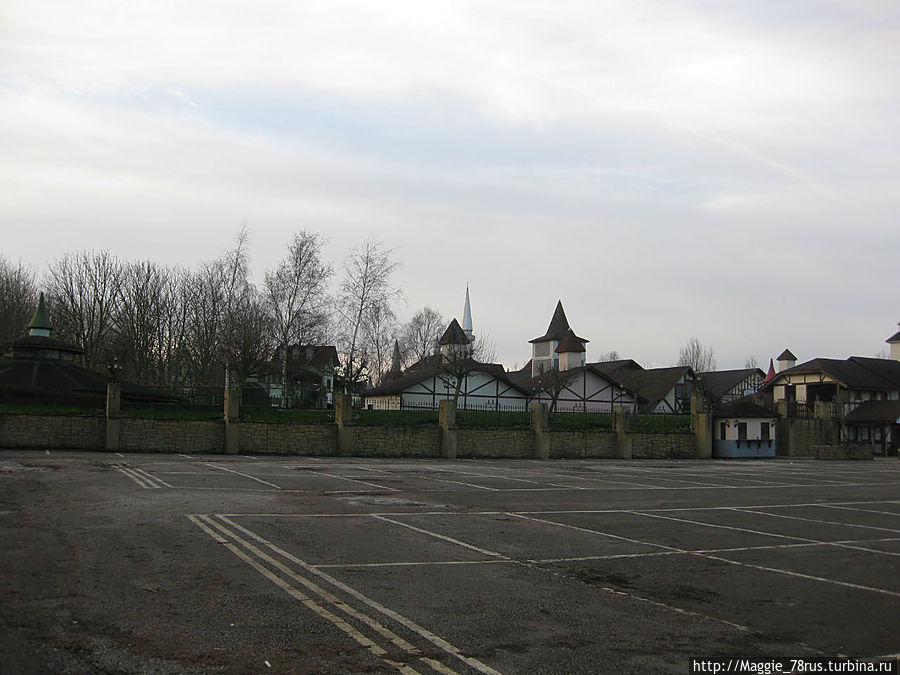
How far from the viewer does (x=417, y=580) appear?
8.73 m

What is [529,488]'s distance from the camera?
21.0m

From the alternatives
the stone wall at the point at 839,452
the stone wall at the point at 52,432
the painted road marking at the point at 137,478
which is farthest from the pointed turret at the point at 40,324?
the stone wall at the point at 839,452

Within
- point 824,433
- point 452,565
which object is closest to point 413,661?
point 452,565

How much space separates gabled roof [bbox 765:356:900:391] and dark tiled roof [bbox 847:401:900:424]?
158 centimetres

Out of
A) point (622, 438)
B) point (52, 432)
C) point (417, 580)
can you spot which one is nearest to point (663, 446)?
point (622, 438)

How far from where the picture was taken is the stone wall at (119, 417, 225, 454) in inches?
1173

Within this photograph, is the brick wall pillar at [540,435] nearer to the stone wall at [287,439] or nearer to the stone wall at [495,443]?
the stone wall at [495,443]

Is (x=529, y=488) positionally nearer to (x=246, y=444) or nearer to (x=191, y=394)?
A: (x=246, y=444)

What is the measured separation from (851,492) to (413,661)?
2138 cm

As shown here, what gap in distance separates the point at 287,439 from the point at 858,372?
4602cm

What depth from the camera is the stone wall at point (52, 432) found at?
92.1 ft

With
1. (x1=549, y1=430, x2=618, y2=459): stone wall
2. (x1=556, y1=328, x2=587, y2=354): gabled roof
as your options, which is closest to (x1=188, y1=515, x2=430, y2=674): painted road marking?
(x1=549, y1=430, x2=618, y2=459): stone wall

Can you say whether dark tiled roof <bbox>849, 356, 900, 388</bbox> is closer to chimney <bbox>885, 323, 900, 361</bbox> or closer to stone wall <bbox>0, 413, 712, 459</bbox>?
chimney <bbox>885, 323, 900, 361</bbox>

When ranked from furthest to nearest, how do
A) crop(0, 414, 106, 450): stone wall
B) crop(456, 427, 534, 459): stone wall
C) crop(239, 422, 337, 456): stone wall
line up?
crop(456, 427, 534, 459): stone wall → crop(239, 422, 337, 456): stone wall → crop(0, 414, 106, 450): stone wall
